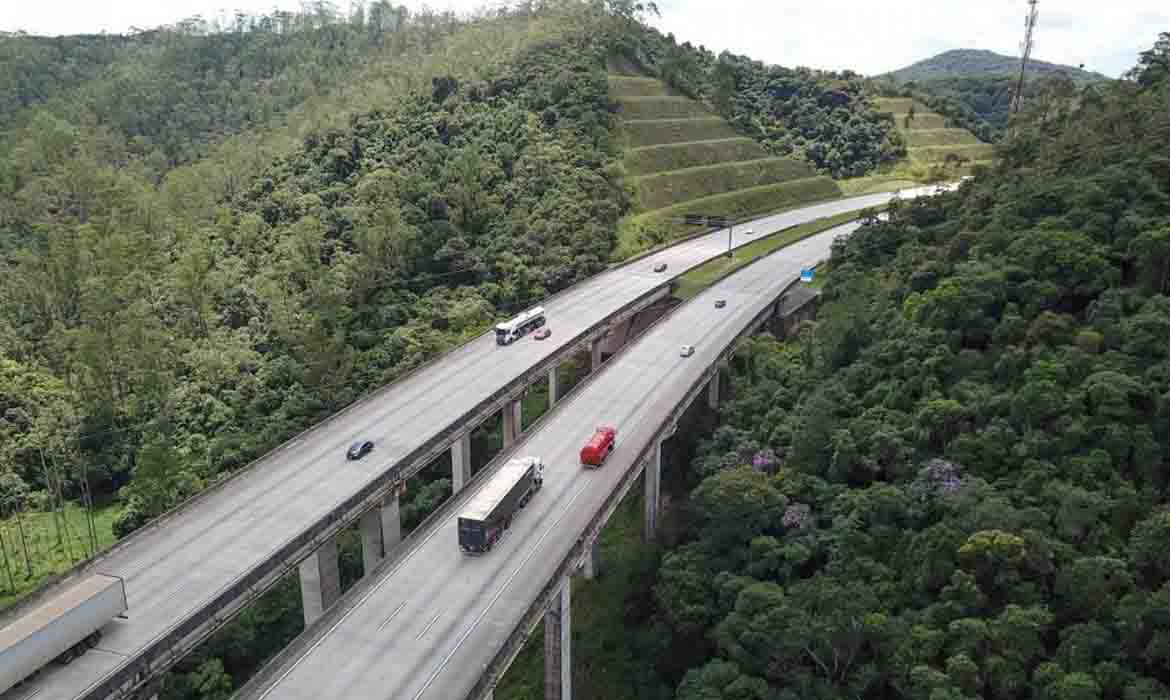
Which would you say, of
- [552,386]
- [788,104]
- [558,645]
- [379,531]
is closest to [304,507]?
[379,531]

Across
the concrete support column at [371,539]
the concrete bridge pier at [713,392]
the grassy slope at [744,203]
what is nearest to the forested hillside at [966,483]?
the concrete bridge pier at [713,392]

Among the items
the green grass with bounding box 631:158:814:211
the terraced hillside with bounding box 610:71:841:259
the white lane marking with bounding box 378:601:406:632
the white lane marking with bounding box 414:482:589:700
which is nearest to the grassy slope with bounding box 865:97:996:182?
the terraced hillside with bounding box 610:71:841:259

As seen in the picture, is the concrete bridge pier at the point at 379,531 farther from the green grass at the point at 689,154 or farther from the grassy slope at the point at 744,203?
the green grass at the point at 689,154

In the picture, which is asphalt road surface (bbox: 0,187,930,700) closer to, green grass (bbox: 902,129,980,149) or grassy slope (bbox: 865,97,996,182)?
grassy slope (bbox: 865,97,996,182)

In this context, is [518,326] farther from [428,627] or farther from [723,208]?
[723,208]

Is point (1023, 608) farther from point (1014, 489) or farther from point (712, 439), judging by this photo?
point (712, 439)

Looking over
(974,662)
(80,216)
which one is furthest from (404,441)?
(80,216)
